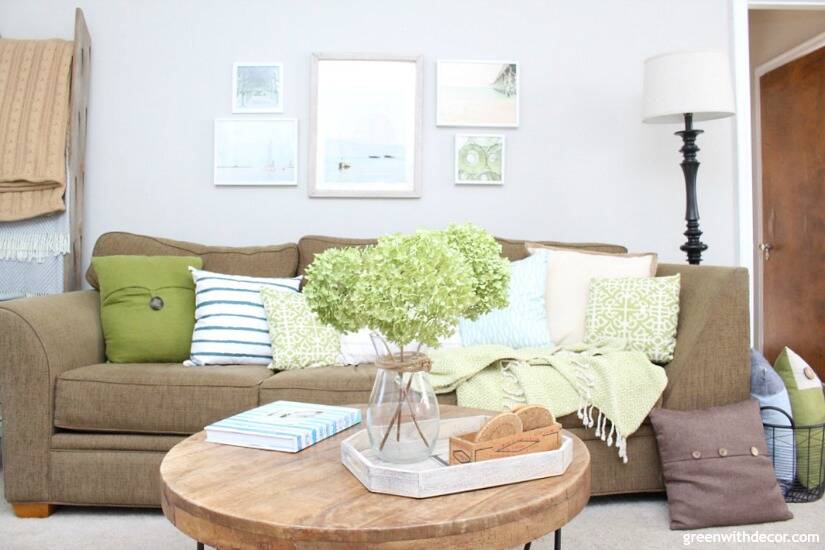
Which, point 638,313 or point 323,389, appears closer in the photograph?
point 323,389

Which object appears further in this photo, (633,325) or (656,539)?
(633,325)

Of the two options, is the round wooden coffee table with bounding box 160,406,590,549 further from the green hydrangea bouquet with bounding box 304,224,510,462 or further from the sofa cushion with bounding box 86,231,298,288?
the sofa cushion with bounding box 86,231,298,288

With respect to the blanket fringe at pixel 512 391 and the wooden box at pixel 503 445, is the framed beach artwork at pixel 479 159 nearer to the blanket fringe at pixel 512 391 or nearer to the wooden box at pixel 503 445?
the blanket fringe at pixel 512 391

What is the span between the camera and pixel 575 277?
8.95ft

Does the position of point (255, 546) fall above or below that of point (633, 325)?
below

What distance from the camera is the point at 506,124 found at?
10.8ft

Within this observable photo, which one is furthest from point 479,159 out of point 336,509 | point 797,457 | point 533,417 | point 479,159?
point 336,509

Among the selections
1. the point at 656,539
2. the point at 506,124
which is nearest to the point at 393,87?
the point at 506,124

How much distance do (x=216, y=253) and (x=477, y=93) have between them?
1401mm

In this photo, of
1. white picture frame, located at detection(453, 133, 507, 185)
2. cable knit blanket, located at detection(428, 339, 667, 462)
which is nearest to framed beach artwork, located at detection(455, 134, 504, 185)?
white picture frame, located at detection(453, 133, 507, 185)

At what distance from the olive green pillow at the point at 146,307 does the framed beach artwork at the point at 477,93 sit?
1.40 metres

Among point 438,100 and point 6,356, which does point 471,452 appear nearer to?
point 6,356

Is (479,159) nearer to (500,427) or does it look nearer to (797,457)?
(797,457)

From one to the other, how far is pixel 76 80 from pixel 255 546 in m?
2.74
